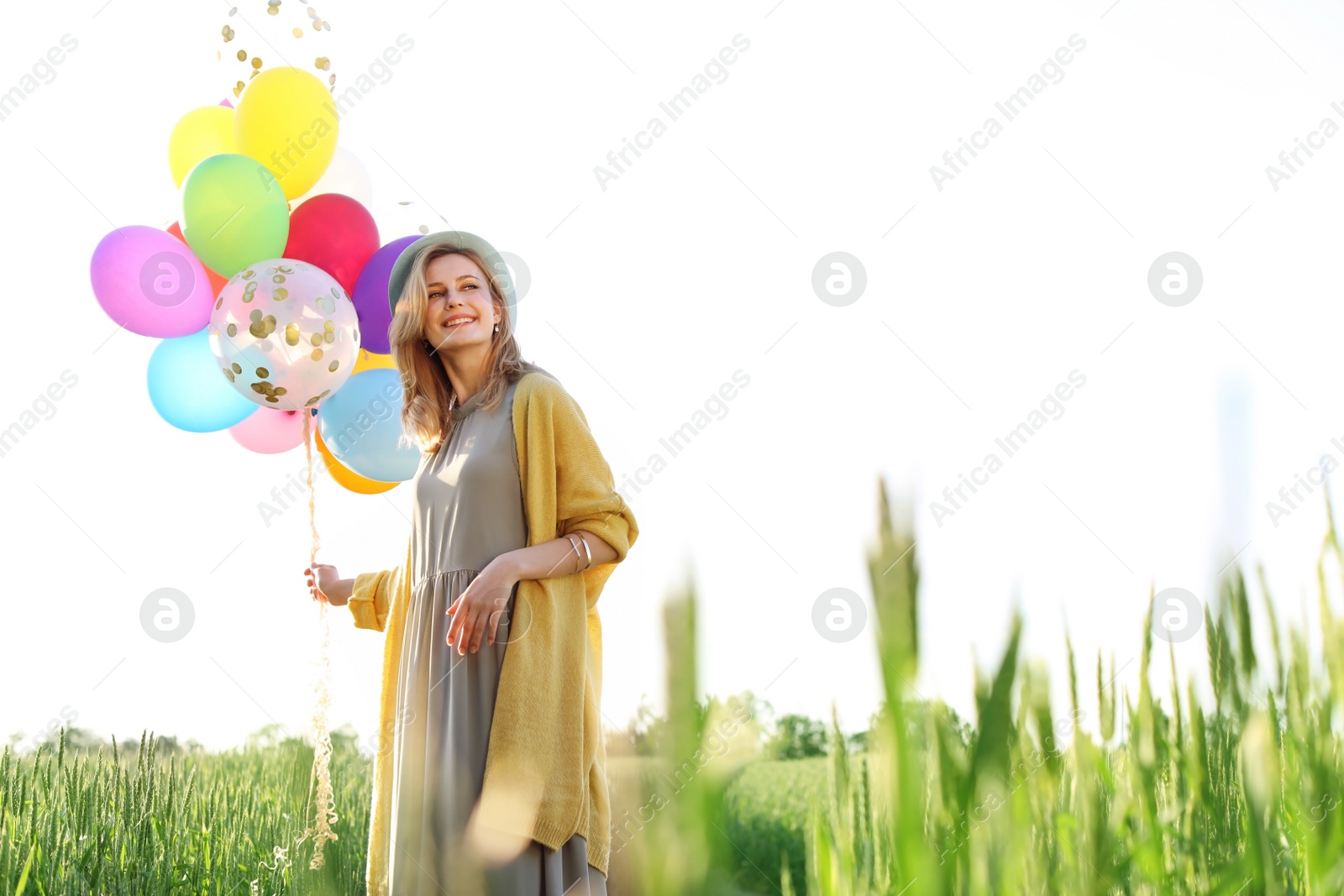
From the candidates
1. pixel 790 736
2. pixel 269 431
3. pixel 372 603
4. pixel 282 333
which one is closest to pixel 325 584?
pixel 372 603

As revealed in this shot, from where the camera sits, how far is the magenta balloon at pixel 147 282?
2.93 metres

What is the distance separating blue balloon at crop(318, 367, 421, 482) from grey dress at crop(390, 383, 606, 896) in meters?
0.98

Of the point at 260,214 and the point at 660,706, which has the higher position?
the point at 260,214

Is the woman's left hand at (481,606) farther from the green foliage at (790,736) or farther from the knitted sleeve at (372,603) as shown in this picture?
the green foliage at (790,736)

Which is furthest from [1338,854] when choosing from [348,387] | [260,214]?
[260,214]

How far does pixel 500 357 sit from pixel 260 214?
51.5 inches

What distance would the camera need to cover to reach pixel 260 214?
295 cm

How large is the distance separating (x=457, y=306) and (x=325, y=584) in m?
0.76

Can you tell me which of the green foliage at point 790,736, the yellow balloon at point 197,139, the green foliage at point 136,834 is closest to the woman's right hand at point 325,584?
the green foliage at point 136,834

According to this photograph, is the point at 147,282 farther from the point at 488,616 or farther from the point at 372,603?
the point at 488,616

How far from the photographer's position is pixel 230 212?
2.90 meters

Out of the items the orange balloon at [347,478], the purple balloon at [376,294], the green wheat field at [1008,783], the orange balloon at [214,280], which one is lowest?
the green wheat field at [1008,783]

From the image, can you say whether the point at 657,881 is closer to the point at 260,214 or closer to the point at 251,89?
the point at 260,214

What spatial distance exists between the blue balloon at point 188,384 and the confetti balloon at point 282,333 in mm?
363
